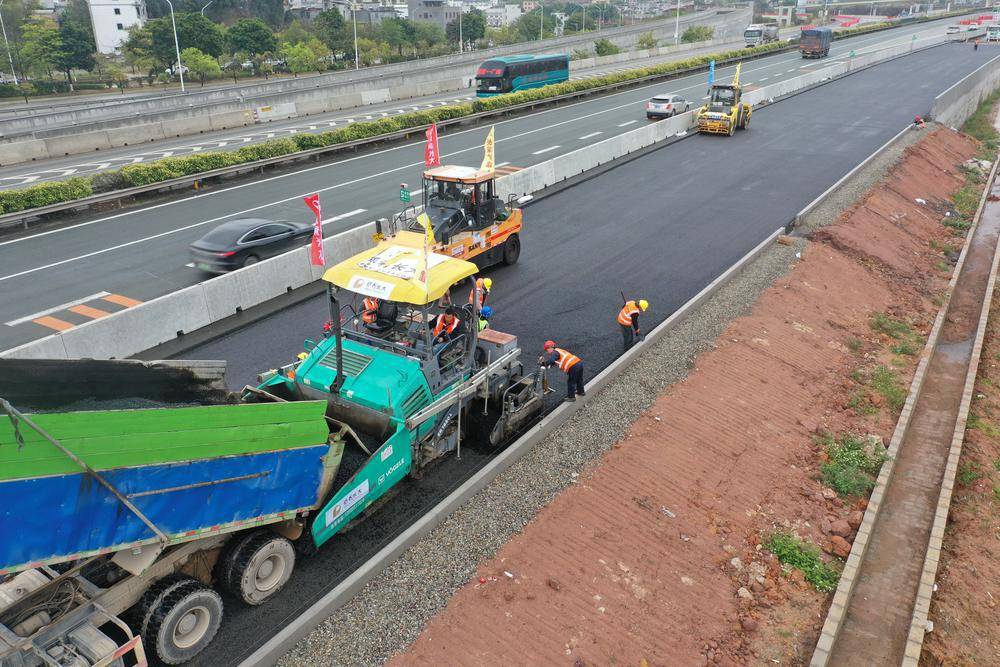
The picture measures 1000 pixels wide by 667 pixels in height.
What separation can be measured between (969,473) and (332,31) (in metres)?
79.3

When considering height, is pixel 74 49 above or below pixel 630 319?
above

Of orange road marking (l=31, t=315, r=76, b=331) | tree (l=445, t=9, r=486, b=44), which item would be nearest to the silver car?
orange road marking (l=31, t=315, r=76, b=331)

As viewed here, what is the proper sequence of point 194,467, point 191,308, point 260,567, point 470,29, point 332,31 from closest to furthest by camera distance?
point 194,467, point 260,567, point 191,308, point 332,31, point 470,29

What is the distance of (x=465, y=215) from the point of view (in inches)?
634

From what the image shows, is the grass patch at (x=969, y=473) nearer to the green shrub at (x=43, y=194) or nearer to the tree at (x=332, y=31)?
the green shrub at (x=43, y=194)

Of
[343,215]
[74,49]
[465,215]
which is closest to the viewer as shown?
A: [465,215]

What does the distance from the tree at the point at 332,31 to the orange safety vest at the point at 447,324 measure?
76449mm

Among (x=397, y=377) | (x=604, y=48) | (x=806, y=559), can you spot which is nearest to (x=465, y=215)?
(x=397, y=377)

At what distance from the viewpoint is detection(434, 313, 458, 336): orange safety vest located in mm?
9797

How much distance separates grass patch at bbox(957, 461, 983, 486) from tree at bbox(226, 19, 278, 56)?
7328 centimetres

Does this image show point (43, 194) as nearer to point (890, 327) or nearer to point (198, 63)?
point (890, 327)

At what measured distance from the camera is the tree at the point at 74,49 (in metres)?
59.4

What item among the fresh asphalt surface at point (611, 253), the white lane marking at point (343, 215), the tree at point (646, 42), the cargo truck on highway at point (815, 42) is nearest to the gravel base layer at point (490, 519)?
the fresh asphalt surface at point (611, 253)

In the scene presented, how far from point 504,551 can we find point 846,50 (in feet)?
268
